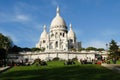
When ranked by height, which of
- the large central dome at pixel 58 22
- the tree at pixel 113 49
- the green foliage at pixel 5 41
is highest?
the large central dome at pixel 58 22

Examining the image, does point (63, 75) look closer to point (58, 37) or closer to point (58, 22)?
point (58, 37)

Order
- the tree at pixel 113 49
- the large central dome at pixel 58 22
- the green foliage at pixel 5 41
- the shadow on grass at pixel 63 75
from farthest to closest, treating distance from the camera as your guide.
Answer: the large central dome at pixel 58 22, the green foliage at pixel 5 41, the tree at pixel 113 49, the shadow on grass at pixel 63 75

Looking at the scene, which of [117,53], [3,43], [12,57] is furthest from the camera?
[12,57]

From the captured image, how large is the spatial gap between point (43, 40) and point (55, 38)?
15.2m

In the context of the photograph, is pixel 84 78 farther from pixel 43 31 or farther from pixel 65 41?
pixel 43 31

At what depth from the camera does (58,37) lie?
160m

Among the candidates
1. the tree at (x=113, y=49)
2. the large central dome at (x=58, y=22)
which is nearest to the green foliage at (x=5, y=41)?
the large central dome at (x=58, y=22)

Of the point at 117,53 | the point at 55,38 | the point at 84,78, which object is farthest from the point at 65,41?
the point at 84,78

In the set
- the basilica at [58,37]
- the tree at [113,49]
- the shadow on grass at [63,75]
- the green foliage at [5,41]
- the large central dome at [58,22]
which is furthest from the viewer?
the large central dome at [58,22]

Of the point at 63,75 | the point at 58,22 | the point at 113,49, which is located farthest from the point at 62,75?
the point at 58,22

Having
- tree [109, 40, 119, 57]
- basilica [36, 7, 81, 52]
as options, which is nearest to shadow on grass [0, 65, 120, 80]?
tree [109, 40, 119, 57]

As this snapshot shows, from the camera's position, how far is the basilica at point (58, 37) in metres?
158

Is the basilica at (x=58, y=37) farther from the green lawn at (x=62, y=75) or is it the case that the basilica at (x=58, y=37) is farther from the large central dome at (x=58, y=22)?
the green lawn at (x=62, y=75)

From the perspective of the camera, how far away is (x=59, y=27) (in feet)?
545
